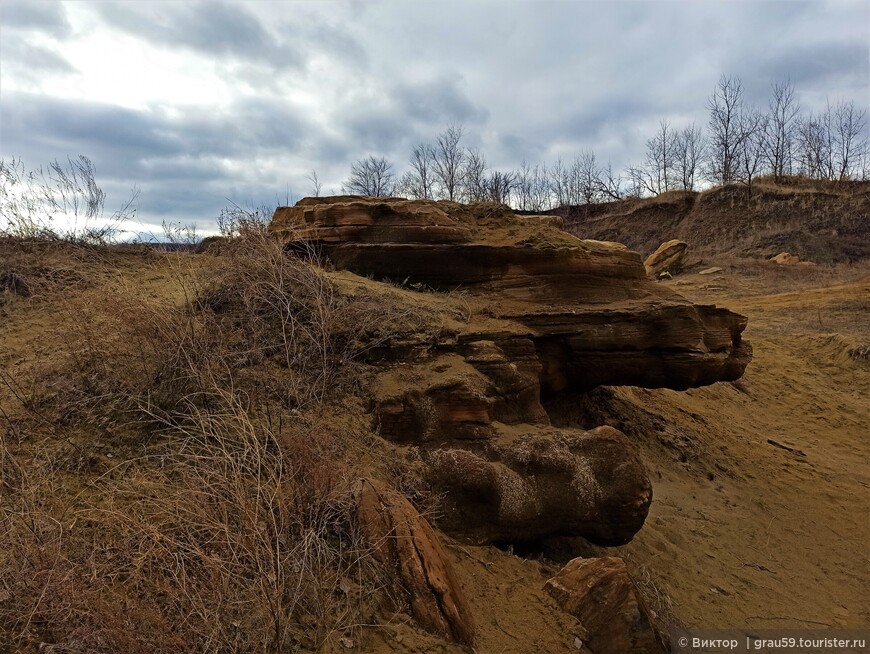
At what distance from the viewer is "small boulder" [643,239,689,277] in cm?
2180

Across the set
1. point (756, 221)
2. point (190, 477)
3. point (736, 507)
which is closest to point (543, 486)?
point (190, 477)

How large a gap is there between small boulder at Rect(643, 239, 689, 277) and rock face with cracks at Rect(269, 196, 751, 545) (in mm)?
16694

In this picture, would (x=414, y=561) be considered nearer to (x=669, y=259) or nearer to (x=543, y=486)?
(x=543, y=486)

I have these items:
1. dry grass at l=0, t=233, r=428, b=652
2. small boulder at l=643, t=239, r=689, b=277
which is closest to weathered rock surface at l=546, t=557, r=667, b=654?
dry grass at l=0, t=233, r=428, b=652

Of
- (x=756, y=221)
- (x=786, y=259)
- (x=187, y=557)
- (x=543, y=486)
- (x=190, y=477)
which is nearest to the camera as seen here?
(x=187, y=557)

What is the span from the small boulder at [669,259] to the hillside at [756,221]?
9.30 feet

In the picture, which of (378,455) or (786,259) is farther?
(786,259)

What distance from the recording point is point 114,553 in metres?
2.46

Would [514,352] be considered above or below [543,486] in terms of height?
above

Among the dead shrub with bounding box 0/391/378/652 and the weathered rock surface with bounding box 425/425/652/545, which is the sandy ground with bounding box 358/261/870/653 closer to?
the weathered rock surface with bounding box 425/425/652/545

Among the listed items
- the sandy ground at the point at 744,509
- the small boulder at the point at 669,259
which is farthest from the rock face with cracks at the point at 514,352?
the small boulder at the point at 669,259

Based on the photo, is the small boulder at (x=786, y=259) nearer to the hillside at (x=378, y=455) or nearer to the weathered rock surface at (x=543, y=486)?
the hillside at (x=378, y=455)

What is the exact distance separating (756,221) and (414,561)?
28.5 metres

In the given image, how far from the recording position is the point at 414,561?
2787 mm
